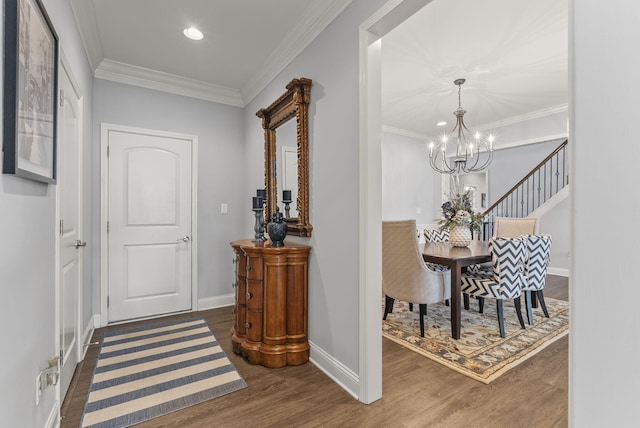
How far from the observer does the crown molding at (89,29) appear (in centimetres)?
217

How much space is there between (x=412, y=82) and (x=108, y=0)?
320cm

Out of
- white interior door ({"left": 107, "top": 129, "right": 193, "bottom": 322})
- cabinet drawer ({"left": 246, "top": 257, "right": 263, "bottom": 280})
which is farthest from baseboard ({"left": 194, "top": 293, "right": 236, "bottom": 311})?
cabinet drawer ({"left": 246, "top": 257, "right": 263, "bottom": 280})

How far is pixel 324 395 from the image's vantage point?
190 cm

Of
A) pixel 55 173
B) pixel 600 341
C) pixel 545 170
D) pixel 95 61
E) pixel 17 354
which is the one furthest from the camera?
pixel 545 170

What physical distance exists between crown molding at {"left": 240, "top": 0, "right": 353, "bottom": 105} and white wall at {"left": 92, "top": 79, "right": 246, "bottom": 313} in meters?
0.65

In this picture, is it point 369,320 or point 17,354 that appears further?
point 369,320

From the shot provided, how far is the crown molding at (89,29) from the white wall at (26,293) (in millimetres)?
537

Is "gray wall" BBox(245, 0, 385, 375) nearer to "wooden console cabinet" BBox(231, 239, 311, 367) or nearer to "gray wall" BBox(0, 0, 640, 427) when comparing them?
"wooden console cabinet" BBox(231, 239, 311, 367)

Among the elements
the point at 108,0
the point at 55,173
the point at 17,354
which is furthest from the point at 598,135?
the point at 108,0

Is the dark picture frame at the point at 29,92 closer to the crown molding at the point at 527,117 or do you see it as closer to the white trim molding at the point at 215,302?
the white trim molding at the point at 215,302

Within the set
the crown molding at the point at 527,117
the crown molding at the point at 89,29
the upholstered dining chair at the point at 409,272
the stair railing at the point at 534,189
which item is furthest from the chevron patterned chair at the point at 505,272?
the crown molding at the point at 89,29

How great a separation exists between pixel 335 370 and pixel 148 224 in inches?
99.7

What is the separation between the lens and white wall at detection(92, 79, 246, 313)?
325 cm

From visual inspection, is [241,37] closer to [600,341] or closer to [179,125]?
[179,125]
